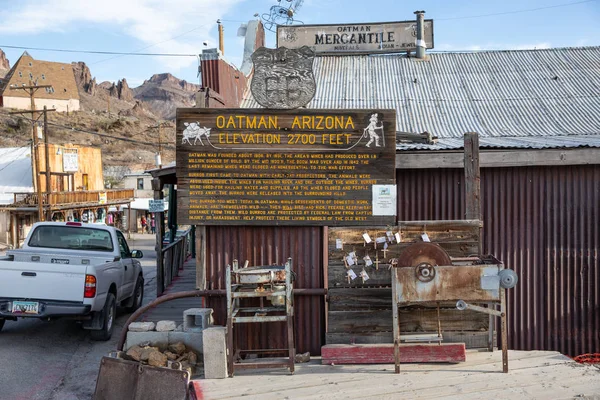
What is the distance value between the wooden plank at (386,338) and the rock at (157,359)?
192 centimetres

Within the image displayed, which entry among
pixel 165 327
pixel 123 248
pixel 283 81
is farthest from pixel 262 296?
pixel 123 248

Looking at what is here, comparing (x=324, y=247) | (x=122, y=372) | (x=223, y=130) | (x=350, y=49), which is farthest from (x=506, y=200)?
(x=350, y=49)

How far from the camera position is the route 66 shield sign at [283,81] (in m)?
6.99

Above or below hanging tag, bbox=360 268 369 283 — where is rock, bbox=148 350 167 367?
below

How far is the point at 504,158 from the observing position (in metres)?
7.36

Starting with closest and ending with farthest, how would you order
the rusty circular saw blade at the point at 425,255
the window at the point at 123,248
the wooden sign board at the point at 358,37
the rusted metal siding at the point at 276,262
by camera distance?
the rusty circular saw blade at the point at 425,255 < the rusted metal siding at the point at 276,262 < the window at the point at 123,248 < the wooden sign board at the point at 358,37

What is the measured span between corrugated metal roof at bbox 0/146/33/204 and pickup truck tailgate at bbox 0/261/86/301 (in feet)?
110

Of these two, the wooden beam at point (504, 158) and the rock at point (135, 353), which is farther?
the wooden beam at point (504, 158)

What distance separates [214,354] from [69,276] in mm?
3751

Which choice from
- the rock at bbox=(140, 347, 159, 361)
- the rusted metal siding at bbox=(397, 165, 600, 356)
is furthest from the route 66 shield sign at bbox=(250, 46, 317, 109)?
the rock at bbox=(140, 347, 159, 361)

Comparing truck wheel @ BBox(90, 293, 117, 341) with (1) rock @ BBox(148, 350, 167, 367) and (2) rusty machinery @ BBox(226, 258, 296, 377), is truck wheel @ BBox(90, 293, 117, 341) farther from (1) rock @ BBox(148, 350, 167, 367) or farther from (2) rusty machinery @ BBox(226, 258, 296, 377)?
(2) rusty machinery @ BBox(226, 258, 296, 377)

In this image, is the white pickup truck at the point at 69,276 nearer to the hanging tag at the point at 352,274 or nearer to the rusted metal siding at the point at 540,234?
the hanging tag at the point at 352,274

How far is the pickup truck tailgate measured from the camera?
8719 millimetres

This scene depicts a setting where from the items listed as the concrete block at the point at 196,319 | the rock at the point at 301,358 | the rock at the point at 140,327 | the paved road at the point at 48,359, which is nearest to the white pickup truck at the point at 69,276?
the paved road at the point at 48,359
